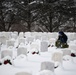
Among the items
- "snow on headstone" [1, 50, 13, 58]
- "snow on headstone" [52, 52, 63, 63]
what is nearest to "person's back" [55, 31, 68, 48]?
"snow on headstone" [52, 52, 63, 63]

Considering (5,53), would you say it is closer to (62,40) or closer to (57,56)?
(57,56)

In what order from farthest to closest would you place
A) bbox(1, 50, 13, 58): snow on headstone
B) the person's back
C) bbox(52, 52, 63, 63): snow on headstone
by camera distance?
the person's back → bbox(1, 50, 13, 58): snow on headstone → bbox(52, 52, 63, 63): snow on headstone

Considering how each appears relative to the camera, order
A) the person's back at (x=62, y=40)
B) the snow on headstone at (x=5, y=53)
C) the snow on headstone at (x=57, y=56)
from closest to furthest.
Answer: the snow on headstone at (x=57, y=56) → the snow on headstone at (x=5, y=53) → the person's back at (x=62, y=40)

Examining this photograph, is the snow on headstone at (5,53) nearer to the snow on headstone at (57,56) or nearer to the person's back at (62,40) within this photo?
the snow on headstone at (57,56)

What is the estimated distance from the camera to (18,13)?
1079 inches

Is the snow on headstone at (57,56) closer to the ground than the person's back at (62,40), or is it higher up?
closer to the ground

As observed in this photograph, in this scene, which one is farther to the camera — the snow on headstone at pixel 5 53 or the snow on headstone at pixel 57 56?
the snow on headstone at pixel 5 53

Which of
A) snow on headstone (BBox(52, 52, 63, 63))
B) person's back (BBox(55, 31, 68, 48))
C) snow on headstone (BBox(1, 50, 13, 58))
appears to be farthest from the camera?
person's back (BBox(55, 31, 68, 48))

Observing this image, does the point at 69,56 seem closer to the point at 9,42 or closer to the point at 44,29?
the point at 9,42

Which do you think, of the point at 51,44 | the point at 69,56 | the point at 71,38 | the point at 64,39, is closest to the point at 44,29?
the point at 71,38

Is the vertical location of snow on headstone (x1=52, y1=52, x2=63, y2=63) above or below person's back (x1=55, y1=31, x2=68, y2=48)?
below

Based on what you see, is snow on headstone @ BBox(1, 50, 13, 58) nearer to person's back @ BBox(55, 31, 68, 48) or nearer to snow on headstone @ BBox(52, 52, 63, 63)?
snow on headstone @ BBox(52, 52, 63, 63)

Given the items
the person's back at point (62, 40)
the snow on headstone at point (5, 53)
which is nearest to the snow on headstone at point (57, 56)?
the snow on headstone at point (5, 53)

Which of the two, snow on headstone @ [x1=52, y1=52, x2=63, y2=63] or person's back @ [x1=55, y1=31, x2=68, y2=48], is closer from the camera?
snow on headstone @ [x1=52, y1=52, x2=63, y2=63]
